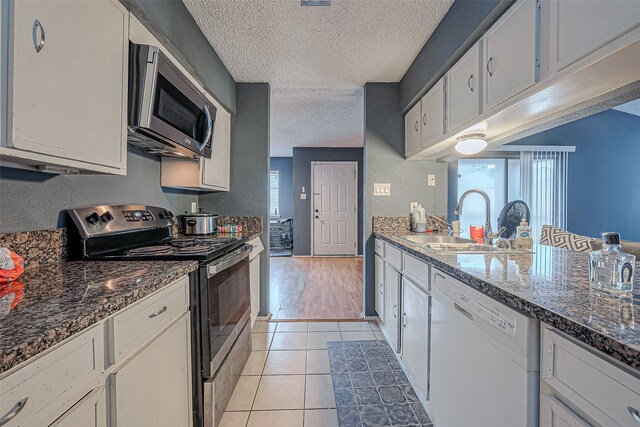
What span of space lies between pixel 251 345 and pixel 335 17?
7.89 ft

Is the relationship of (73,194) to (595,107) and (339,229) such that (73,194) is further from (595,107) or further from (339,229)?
(339,229)

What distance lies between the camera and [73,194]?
1247mm

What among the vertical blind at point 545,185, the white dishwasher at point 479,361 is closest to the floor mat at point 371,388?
the white dishwasher at point 479,361

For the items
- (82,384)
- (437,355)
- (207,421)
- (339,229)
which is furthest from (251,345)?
(339,229)

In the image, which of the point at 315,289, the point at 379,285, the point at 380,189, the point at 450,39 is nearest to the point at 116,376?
the point at 379,285

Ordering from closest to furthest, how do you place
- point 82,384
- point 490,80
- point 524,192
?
point 82,384 → point 490,80 → point 524,192

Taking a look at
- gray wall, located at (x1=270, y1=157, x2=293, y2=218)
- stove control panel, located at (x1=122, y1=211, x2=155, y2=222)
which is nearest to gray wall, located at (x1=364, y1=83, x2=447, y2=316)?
stove control panel, located at (x1=122, y1=211, x2=155, y2=222)

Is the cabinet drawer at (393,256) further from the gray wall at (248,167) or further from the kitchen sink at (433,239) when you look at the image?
the gray wall at (248,167)

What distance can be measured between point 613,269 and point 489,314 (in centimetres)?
33

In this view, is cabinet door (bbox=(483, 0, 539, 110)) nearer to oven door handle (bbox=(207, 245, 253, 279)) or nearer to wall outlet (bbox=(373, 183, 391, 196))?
wall outlet (bbox=(373, 183, 391, 196))

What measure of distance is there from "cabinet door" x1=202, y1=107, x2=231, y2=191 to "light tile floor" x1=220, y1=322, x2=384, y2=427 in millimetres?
1356

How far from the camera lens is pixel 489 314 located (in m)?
0.87

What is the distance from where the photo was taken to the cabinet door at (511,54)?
1.10 m

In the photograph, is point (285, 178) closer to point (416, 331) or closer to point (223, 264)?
point (223, 264)
